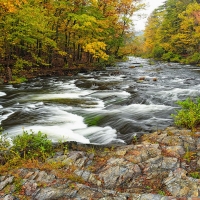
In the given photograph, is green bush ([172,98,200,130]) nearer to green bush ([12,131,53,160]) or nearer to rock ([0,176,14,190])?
green bush ([12,131,53,160])

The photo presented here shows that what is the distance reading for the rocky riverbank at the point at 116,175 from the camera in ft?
12.5

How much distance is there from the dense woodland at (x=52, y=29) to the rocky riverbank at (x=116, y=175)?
1079 centimetres

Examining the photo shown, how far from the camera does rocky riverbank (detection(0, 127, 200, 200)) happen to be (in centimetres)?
382

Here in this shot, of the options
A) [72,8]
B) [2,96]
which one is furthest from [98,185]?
[72,8]

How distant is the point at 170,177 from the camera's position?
418 centimetres

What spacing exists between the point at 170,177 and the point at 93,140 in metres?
2.84

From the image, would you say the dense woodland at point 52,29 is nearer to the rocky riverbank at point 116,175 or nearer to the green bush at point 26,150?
the green bush at point 26,150

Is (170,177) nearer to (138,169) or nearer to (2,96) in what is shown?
(138,169)

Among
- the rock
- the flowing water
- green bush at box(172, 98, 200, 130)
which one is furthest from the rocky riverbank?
the flowing water

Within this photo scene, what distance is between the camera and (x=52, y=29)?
65.5ft

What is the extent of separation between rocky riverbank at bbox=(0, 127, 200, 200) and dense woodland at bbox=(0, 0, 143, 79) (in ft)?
35.4

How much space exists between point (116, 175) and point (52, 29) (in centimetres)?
1810

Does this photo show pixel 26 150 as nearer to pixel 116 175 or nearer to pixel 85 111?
pixel 116 175

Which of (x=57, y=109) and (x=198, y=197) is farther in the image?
(x=57, y=109)
